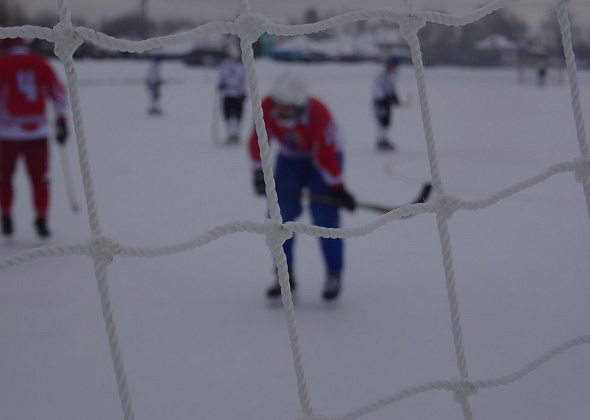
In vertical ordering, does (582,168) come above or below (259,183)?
below

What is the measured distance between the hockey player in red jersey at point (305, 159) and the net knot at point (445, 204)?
3.28 ft

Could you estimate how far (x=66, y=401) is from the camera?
1729mm

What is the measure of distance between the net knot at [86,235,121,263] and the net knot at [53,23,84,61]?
0.35m

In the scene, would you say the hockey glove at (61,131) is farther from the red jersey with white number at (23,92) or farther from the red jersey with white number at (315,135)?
the red jersey with white number at (315,135)

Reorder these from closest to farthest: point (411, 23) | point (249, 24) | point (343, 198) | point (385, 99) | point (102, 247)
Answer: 1. point (102, 247)
2. point (249, 24)
3. point (411, 23)
4. point (343, 198)
5. point (385, 99)

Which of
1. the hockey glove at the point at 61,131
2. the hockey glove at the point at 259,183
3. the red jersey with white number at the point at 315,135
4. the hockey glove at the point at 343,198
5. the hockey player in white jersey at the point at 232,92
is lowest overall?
the hockey glove at the point at 343,198

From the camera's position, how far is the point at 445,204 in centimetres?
138

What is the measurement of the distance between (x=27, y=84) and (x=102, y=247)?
2.17 m

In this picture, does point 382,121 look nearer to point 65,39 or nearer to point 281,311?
point 281,311

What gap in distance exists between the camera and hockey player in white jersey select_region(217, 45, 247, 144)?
6.96m

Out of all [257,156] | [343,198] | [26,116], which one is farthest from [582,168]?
[26,116]

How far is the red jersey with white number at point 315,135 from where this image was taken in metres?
2.37

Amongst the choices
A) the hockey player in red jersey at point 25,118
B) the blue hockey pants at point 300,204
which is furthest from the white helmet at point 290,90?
the hockey player in red jersey at point 25,118

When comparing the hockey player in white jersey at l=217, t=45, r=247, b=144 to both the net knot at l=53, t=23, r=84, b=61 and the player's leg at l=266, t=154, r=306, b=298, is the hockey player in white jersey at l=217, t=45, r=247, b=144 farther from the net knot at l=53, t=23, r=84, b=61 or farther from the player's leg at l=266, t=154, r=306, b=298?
the net knot at l=53, t=23, r=84, b=61
